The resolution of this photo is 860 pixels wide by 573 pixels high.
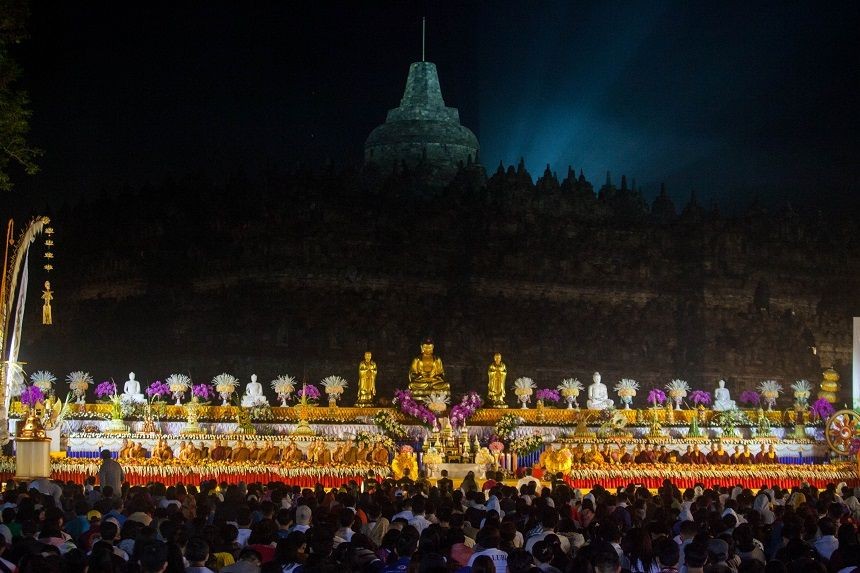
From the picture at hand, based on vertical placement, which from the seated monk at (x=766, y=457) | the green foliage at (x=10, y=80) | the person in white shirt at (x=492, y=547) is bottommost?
the seated monk at (x=766, y=457)

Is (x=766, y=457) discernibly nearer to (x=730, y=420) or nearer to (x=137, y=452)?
(x=730, y=420)

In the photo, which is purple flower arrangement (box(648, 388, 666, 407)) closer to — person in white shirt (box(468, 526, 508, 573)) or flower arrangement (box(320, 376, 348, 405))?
→ flower arrangement (box(320, 376, 348, 405))

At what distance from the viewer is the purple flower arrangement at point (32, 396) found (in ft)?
84.5

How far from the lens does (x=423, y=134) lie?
43250 millimetres

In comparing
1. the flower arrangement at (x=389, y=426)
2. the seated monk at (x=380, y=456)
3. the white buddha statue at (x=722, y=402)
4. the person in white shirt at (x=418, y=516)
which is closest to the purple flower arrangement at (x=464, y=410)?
the flower arrangement at (x=389, y=426)

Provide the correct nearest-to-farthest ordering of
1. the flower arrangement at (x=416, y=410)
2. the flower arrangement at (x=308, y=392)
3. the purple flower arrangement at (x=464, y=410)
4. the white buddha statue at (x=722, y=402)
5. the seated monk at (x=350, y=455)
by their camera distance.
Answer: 1. the seated monk at (x=350, y=455)
2. the purple flower arrangement at (x=464, y=410)
3. the flower arrangement at (x=416, y=410)
4. the flower arrangement at (x=308, y=392)
5. the white buddha statue at (x=722, y=402)

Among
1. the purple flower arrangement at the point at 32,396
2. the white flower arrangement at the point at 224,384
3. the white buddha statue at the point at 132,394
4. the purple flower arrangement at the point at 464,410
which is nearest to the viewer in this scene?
the purple flower arrangement at the point at 464,410

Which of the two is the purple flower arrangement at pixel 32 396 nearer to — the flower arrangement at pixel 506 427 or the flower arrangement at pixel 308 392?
the flower arrangement at pixel 308 392

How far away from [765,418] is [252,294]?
14.6m

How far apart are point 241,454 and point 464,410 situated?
488 cm

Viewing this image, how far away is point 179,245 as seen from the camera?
122ft

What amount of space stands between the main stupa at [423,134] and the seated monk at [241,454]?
20324 mm

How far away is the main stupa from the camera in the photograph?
43.0m

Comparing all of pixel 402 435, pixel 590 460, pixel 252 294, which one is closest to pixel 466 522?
pixel 590 460
